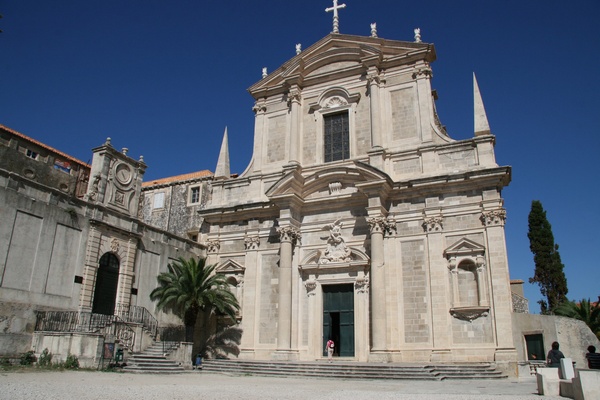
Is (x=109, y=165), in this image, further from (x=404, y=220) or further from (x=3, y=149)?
(x=404, y=220)

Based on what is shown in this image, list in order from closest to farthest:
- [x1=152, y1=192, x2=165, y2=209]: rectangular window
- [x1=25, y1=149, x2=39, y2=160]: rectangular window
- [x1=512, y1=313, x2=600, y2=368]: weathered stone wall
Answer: [x1=512, y1=313, x2=600, y2=368]: weathered stone wall → [x1=25, y1=149, x2=39, y2=160]: rectangular window → [x1=152, y1=192, x2=165, y2=209]: rectangular window

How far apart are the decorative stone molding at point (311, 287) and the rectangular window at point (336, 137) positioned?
578 centimetres

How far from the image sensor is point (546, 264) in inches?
1243

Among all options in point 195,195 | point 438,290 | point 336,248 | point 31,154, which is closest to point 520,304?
point 438,290

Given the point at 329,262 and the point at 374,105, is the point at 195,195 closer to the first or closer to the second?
the point at 329,262

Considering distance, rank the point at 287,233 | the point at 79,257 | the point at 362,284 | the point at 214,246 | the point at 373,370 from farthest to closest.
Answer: the point at 214,246 → the point at 287,233 → the point at 362,284 → the point at 79,257 → the point at 373,370

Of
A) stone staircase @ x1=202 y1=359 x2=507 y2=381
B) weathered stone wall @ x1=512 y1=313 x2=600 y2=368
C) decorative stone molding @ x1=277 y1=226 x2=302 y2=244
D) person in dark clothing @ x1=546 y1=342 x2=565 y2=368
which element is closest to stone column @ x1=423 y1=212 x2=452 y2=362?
stone staircase @ x1=202 y1=359 x2=507 y2=381

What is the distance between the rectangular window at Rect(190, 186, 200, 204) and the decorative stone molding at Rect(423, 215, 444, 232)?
697 inches

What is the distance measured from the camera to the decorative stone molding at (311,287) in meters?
20.8

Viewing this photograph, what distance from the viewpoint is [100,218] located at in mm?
18594

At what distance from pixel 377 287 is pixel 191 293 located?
7361mm

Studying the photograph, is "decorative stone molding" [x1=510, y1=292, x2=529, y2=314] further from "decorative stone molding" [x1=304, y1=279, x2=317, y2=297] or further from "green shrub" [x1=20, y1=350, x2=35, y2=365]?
"green shrub" [x1=20, y1=350, x2=35, y2=365]

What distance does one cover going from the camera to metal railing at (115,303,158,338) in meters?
18.7

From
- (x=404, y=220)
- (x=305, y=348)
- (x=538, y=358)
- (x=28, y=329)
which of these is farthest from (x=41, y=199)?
→ (x=538, y=358)
